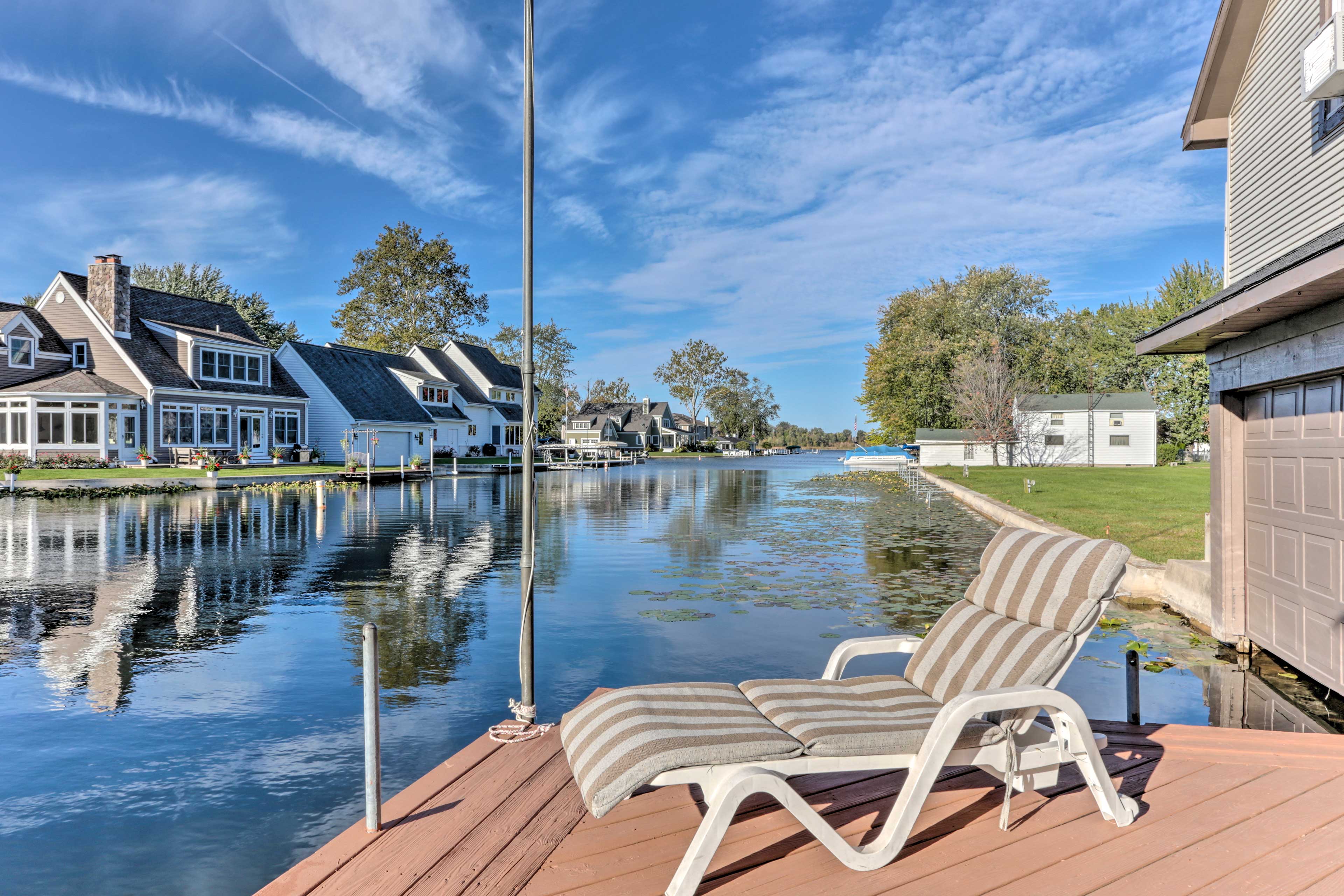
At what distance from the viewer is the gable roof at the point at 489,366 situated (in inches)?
2363

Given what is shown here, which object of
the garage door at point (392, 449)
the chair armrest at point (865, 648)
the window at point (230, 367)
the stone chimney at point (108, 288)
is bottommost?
the chair armrest at point (865, 648)

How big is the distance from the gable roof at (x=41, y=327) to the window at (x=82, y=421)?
13.1 feet

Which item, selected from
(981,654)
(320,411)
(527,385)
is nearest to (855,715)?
(981,654)

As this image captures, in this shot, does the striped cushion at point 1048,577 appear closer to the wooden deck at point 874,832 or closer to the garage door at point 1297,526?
the wooden deck at point 874,832

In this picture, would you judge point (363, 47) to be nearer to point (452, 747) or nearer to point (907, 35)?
point (907, 35)

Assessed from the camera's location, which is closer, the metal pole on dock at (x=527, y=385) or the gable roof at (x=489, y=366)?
the metal pole on dock at (x=527, y=385)

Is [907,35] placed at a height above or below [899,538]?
above

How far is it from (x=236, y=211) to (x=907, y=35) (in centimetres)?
4921

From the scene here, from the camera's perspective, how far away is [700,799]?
3.28 m

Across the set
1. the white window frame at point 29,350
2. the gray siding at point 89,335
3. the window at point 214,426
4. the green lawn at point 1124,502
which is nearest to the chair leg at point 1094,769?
the green lawn at point 1124,502

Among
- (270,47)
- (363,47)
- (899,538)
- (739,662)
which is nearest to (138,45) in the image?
(270,47)

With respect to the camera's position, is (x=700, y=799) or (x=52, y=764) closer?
(x=700, y=799)

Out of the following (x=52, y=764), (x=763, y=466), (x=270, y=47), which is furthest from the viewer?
(x=763, y=466)

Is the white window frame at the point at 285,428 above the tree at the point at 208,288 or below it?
below
